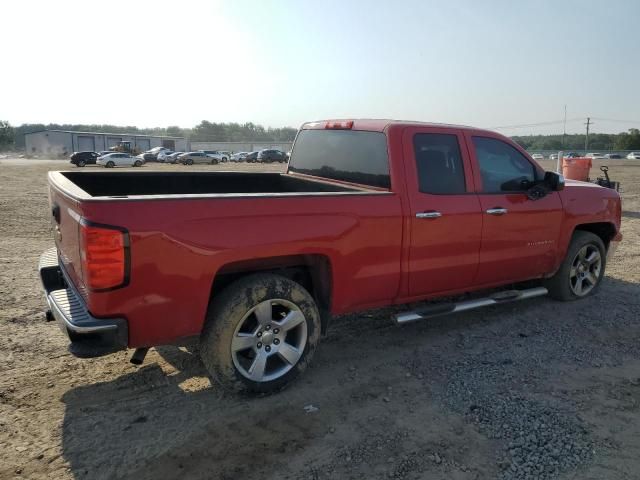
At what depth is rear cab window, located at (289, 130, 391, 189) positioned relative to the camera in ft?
14.0

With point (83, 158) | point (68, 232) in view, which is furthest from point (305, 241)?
point (83, 158)

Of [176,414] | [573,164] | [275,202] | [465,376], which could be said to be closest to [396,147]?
[275,202]

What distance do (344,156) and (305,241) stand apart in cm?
148

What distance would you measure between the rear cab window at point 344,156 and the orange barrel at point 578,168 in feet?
37.9

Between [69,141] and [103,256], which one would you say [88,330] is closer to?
[103,256]

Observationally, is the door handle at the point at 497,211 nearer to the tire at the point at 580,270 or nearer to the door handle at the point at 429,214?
the door handle at the point at 429,214

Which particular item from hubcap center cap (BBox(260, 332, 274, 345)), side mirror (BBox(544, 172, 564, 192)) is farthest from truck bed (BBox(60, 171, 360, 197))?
side mirror (BBox(544, 172, 564, 192))

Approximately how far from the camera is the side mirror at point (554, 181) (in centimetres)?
490

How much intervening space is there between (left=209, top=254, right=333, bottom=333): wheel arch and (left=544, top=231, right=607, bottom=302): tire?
3055 mm

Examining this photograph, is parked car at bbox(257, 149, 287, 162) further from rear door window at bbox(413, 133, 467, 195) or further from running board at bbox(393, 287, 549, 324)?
rear door window at bbox(413, 133, 467, 195)

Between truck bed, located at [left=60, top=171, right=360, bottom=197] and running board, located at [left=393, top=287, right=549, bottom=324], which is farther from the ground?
truck bed, located at [left=60, top=171, right=360, bottom=197]

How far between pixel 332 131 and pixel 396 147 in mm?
965

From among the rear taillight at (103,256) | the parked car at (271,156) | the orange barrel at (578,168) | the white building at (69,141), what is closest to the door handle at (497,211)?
the rear taillight at (103,256)

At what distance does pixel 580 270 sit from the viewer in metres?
5.71
